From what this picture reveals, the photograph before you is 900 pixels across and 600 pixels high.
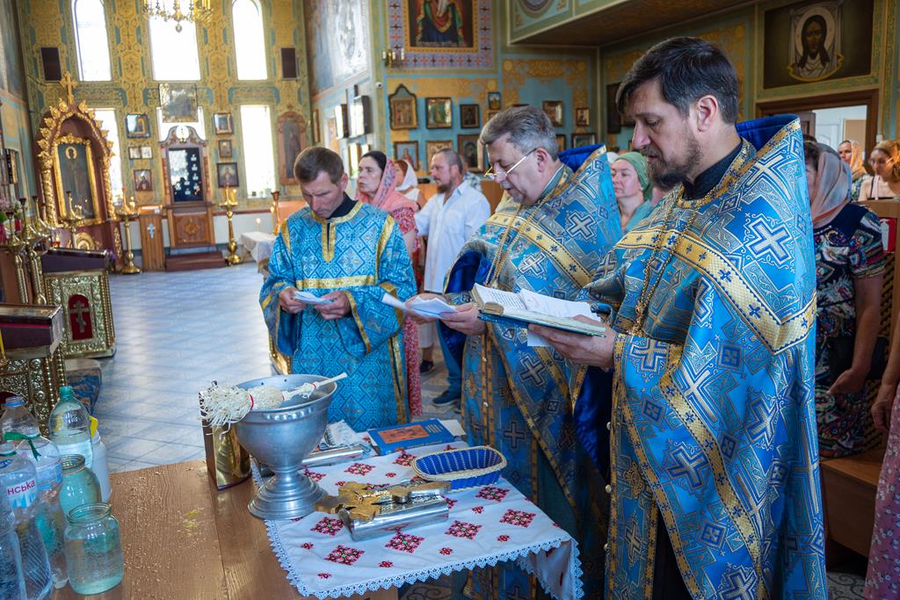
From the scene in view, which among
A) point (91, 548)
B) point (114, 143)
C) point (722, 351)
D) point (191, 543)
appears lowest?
point (191, 543)

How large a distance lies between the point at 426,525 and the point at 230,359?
608 centimetres

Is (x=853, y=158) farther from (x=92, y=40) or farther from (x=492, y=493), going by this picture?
(x=92, y=40)

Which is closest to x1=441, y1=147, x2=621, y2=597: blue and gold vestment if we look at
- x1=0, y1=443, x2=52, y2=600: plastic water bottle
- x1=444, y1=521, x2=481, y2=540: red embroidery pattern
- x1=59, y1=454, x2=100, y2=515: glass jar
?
x1=444, y1=521, x2=481, y2=540: red embroidery pattern

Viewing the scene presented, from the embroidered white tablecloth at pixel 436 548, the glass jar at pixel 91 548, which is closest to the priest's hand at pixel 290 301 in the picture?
the embroidered white tablecloth at pixel 436 548

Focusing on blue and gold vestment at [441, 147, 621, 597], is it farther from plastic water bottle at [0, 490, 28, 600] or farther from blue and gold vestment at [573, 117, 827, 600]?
plastic water bottle at [0, 490, 28, 600]

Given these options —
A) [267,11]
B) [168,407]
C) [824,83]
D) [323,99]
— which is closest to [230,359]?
[168,407]

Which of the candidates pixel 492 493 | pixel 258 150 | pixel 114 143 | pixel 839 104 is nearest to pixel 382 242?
pixel 492 493

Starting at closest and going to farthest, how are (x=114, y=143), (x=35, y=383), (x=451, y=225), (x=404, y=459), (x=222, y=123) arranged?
(x=404, y=459) → (x=35, y=383) → (x=451, y=225) → (x=114, y=143) → (x=222, y=123)

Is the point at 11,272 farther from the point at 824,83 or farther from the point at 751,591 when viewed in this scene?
the point at 824,83

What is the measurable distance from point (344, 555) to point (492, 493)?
45 cm

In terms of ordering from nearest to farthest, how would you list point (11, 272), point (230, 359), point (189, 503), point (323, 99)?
point (189, 503), point (11, 272), point (230, 359), point (323, 99)

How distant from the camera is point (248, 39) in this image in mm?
18078

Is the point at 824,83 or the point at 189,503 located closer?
the point at 189,503

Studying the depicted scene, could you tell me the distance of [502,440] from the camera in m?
2.75
